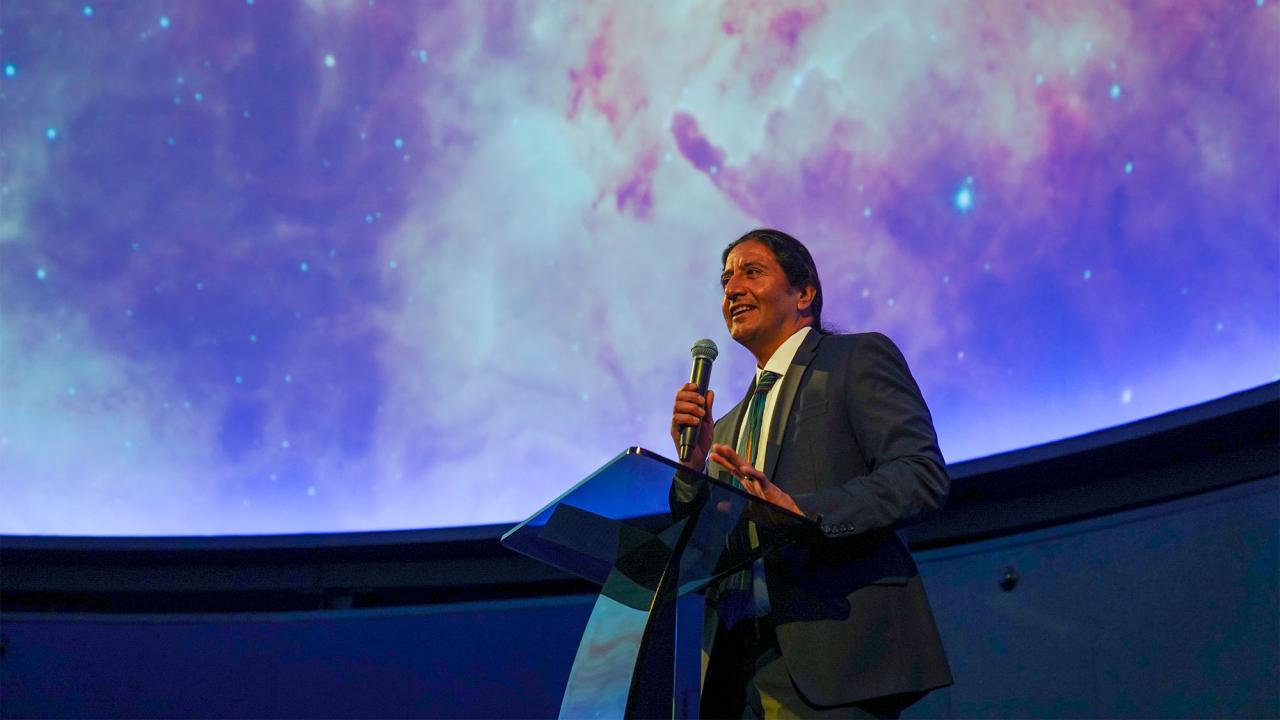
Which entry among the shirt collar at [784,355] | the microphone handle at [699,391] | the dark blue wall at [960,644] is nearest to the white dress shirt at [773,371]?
the shirt collar at [784,355]

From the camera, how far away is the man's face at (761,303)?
6.07 ft

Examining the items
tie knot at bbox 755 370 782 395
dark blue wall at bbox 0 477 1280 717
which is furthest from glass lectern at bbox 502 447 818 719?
dark blue wall at bbox 0 477 1280 717

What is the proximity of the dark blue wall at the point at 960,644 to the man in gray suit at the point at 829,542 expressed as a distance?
3.76m

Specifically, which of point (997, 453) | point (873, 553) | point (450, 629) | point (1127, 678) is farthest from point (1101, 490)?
point (873, 553)

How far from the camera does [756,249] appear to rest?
1.95 m

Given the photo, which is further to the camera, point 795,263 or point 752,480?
point 795,263

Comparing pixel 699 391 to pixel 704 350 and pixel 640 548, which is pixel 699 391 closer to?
pixel 704 350

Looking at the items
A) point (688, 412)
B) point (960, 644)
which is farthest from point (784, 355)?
point (960, 644)

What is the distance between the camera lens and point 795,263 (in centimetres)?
193

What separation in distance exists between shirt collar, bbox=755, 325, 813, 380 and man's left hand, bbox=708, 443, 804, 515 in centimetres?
44

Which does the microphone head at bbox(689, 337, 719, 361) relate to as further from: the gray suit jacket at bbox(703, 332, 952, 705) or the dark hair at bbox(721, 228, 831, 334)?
the dark hair at bbox(721, 228, 831, 334)

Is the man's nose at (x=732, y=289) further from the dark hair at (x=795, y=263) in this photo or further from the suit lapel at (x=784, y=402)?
the suit lapel at (x=784, y=402)

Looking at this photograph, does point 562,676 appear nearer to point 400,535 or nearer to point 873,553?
point 400,535

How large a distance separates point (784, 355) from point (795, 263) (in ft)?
0.90
